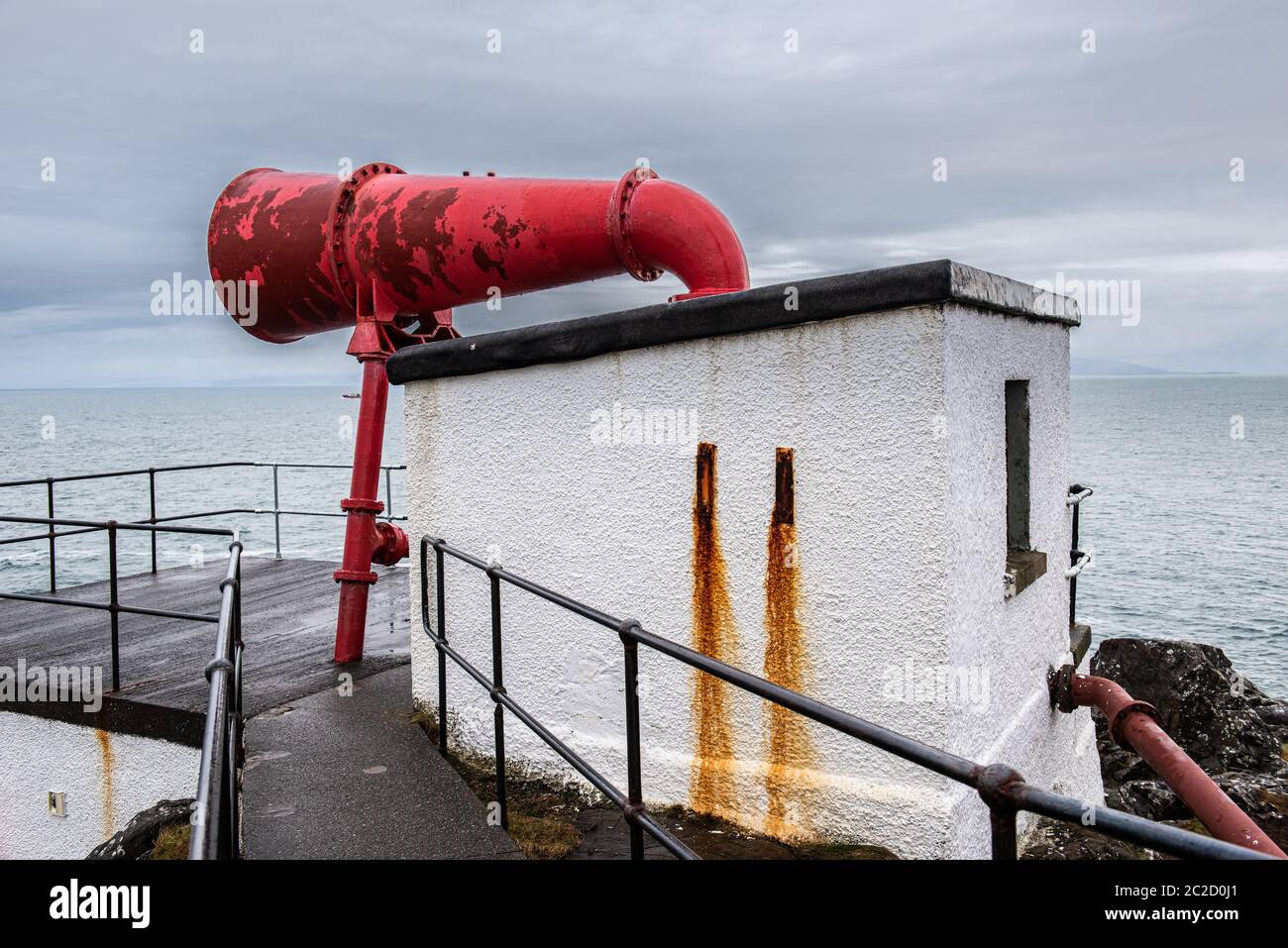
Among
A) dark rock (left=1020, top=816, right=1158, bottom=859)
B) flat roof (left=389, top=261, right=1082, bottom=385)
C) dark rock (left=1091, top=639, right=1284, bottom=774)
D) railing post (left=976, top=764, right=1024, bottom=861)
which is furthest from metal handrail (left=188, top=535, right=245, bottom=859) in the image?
dark rock (left=1091, top=639, right=1284, bottom=774)

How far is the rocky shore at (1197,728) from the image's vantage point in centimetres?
738

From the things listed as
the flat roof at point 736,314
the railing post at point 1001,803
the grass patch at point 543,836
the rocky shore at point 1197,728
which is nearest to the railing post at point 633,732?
the railing post at point 1001,803

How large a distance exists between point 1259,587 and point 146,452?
2975 inches

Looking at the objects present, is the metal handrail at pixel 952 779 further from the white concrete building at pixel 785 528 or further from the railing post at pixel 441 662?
the railing post at pixel 441 662

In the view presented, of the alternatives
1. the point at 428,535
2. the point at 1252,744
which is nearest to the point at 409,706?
the point at 428,535

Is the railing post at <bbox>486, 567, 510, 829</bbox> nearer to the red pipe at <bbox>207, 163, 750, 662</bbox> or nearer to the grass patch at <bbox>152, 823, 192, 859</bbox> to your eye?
the grass patch at <bbox>152, 823, 192, 859</bbox>

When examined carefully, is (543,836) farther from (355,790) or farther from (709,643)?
(709,643)

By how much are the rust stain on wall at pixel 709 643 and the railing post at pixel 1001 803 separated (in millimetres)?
2398

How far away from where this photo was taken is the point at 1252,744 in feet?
29.4

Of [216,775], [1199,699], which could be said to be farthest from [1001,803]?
[1199,699]

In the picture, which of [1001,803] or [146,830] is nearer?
[1001,803]

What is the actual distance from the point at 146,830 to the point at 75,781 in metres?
1.35

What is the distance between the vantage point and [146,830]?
16.2 feet
